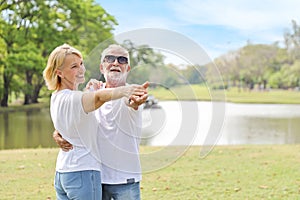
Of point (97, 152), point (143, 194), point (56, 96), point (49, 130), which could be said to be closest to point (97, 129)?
point (97, 152)

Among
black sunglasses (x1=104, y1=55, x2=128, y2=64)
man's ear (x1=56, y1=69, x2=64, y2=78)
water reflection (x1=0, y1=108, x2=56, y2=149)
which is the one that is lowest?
water reflection (x1=0, y1=108, x2=56, y2=149)

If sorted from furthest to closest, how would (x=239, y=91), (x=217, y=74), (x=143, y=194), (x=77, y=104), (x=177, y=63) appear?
(x=239, y=91) → (x=143, y=194) → (x=217, y=74) → (x=177, y=63) → (x=77, y=104)

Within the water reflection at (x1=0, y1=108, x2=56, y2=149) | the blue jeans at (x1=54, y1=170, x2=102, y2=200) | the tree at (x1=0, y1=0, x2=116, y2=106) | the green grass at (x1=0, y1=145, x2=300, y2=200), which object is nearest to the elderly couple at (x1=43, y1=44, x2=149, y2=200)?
the blue jeans at (x1=54, y1=170, x2=102, y2=200)

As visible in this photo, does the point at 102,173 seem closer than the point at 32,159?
Yes

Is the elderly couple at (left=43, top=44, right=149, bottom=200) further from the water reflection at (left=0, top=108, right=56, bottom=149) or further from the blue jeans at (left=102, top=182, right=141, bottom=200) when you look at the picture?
the water reflection at (left=0, top=108, right=56, bottom=149)

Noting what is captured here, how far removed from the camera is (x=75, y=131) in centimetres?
160

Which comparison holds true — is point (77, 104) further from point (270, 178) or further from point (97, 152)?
point (270, 178)

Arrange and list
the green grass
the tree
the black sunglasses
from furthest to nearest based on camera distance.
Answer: the tree, the green grass, the black sunglasses

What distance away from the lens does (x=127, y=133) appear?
1.67 m

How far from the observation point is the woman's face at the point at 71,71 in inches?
63.7

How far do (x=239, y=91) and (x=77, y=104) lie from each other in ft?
129

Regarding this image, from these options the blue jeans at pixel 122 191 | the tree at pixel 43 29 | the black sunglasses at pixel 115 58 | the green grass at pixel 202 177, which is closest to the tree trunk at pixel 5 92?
the tree at pixel 43 29

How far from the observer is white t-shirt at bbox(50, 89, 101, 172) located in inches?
60.9

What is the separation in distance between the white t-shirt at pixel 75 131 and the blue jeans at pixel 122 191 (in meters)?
0.13
